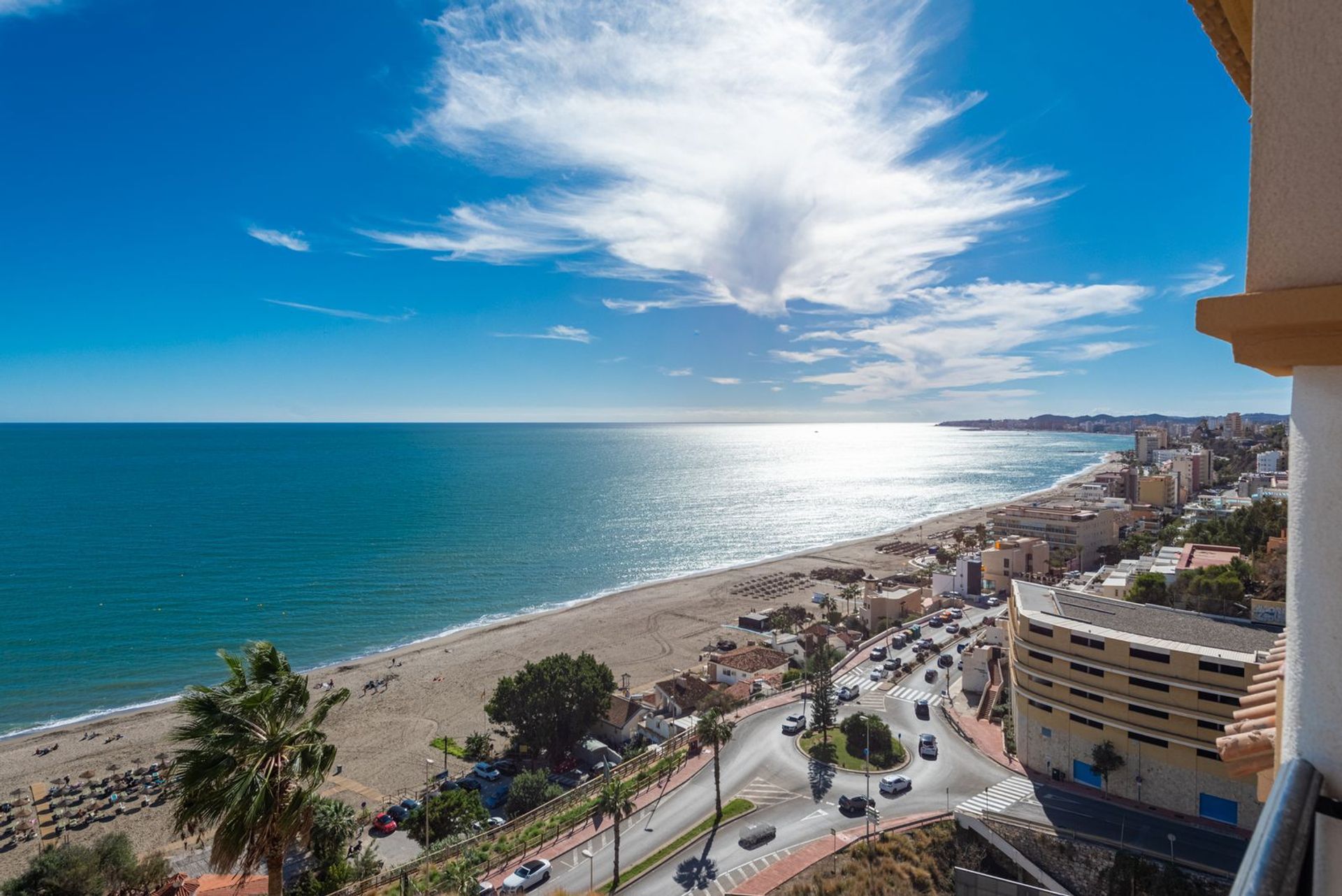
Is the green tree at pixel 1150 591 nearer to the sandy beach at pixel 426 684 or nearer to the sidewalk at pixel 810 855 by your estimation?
the sidewalk at pixel 810 855

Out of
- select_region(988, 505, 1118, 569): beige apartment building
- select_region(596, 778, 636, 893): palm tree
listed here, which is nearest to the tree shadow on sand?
select_region(596, 778, 636, 893): palm tree

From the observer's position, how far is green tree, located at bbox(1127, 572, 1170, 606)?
40.1 metres

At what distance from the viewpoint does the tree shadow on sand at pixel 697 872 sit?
20781mm

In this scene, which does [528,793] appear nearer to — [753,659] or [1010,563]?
[753,659]

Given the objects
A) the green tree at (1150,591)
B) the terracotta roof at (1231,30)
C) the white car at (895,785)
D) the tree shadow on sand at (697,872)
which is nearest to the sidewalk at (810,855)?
the tree shadow on sand at (697,872)

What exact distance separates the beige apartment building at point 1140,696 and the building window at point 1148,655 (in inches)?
1.1

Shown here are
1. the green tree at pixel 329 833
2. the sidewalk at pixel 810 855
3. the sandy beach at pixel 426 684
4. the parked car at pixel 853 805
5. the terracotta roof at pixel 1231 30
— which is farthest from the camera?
the sandy beach at pixel 426 684

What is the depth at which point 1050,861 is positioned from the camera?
21.0 metres

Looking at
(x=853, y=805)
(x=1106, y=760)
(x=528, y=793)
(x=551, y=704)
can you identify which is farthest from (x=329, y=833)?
(x=1106, y=760)

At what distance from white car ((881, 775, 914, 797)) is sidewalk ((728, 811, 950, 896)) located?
1755mm

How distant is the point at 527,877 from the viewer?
70.1 ft

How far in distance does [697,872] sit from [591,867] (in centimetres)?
351

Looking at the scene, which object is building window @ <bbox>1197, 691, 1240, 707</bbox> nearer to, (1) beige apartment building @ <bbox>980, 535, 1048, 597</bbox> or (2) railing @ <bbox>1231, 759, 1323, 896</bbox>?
(2) railing @ <bbox>1231, 759, 1323, 896</bbox>

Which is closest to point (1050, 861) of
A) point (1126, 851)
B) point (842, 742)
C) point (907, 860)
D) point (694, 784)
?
point (1126, 851)
